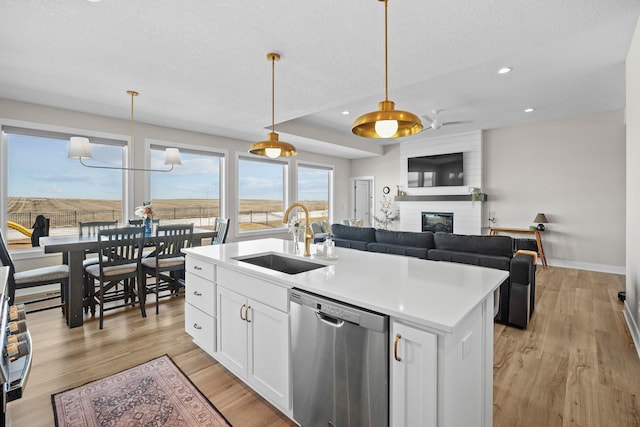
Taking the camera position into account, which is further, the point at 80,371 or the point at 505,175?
the point at 505,175

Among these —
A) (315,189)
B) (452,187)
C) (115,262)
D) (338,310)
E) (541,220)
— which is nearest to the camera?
(338,310)

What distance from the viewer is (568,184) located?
5441 millimetres

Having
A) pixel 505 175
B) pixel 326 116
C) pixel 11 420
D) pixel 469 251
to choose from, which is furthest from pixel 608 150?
pixel 11 420

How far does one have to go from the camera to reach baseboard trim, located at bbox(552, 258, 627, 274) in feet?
16.4

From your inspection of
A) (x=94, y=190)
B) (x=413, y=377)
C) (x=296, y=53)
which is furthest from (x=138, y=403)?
(x=94, y=190)

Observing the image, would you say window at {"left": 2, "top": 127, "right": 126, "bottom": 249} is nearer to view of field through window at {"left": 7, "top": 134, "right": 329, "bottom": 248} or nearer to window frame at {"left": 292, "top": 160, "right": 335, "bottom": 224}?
view of field through window at {"left": 7, "top": 134, "right": 329, "bottom": 248}

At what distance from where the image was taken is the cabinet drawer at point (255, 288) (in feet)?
5.32

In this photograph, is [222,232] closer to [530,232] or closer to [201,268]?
[201,268]

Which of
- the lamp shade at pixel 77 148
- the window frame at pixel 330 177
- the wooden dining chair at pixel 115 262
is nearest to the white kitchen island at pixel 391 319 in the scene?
the wooden dining chair at pixel 115 262

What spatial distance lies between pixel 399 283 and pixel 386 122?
0.87 m

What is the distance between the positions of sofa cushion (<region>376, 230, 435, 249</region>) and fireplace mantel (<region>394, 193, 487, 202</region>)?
3.64 meters

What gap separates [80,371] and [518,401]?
9.94 ft

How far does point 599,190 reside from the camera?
5156 millimetres

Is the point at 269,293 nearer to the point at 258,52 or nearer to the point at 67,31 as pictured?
the point at 258,52
